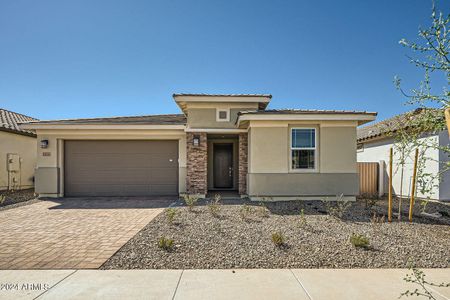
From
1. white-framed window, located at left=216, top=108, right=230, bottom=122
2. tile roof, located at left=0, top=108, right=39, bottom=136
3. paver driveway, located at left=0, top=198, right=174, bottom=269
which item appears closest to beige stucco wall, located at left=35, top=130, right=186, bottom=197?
paver driveway, located at left=0, top=198, right=174, bottom=269

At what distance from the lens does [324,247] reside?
4.97 m

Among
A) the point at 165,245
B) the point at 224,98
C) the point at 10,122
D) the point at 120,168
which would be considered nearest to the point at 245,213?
the point at 165,245

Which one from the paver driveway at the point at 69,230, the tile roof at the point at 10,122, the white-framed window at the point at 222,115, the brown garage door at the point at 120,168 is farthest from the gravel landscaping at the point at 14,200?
the white-framed window at the point at 222,115

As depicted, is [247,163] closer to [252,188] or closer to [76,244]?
[252,188]

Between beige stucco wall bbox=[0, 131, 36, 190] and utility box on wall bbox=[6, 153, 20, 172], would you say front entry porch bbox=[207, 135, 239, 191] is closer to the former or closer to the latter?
utility box on wall bbox=[6, 153, 20, 172]

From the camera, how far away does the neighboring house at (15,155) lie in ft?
42.7

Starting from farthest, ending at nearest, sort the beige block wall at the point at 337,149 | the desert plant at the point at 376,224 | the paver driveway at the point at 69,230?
the beige block wall at the point at 337,149 < the desert plant at the point at 376,224 < the paver driveway at the point at 69,230

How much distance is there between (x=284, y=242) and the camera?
17.1ft

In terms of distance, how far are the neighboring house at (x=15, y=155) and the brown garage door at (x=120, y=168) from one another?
15.1ft

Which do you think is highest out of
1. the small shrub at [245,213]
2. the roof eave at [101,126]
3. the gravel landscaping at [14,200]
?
the roof eave at [101,126]

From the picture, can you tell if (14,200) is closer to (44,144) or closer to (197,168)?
(44,144)

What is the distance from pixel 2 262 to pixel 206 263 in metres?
3.68

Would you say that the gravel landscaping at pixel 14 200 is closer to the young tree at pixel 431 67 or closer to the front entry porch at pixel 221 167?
the front entry porch at pixel 221 167

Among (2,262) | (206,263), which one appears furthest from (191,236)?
(2,262)
